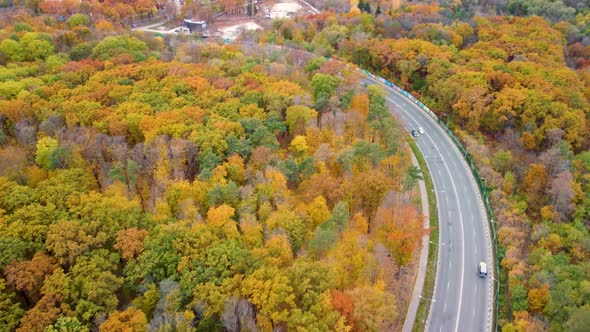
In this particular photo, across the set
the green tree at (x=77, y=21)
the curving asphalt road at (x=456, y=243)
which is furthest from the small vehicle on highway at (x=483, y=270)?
the green tree at (x=77, y=21)

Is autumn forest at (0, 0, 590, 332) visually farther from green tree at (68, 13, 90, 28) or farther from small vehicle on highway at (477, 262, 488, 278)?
small vehicle on highway at (477, 262, 488, 278)

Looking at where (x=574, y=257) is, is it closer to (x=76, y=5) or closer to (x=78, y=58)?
(x=78, y=58)

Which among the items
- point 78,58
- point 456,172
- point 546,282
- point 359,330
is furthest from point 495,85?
point 78,58

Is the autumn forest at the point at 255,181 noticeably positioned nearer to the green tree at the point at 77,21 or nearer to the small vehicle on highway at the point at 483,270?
the green tree at the point at 77,21

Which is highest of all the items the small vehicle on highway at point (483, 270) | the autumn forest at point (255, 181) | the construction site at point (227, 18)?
the construction site at point (227, 18)

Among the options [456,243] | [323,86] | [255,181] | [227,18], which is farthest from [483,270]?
[227,18]

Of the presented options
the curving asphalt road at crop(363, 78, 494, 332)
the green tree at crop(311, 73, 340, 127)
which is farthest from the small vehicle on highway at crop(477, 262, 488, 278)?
the green tree at crop(311, 73, 340, 127)
